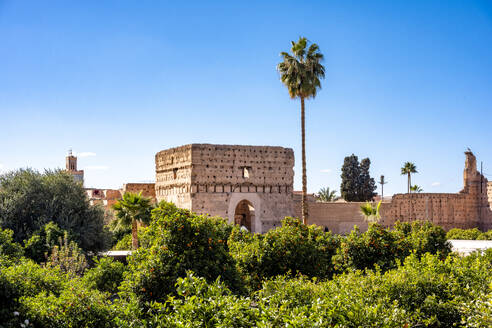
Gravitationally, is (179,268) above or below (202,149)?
below

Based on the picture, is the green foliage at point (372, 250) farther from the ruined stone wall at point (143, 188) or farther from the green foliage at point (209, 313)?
the ruined stone wall at point (143, 188)

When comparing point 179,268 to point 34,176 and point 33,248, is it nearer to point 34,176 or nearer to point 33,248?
point 33,248

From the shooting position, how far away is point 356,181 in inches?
1902

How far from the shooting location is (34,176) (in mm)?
20594

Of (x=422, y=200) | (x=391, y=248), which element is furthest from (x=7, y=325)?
(x=422, y=200)

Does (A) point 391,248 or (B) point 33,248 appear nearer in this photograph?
(A) point 391,248

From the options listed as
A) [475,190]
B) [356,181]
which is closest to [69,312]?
[475,190]

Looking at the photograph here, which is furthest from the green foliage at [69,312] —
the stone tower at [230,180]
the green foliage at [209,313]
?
the stone tower at [230,180]

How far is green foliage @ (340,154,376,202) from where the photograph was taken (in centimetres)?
4812

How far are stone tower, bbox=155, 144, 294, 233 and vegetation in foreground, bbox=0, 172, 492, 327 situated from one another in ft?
43.0

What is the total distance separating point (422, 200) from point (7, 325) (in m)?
34.0

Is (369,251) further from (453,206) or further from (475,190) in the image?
(475,190)

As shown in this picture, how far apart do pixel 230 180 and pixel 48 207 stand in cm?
1087

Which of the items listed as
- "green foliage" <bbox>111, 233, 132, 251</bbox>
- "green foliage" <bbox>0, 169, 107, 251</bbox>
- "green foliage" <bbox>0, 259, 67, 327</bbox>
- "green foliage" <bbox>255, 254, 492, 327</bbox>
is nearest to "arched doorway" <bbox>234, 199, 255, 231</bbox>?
"green foliage" <bbox>111, 233, 132, 251</bbox>
